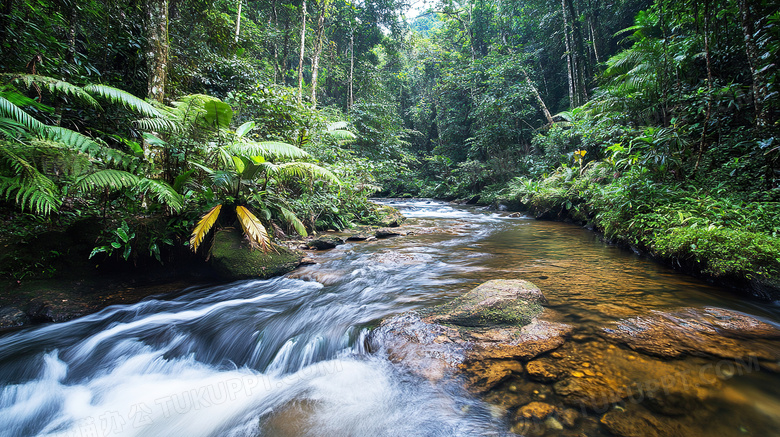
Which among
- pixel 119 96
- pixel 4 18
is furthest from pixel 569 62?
pixel 4 18

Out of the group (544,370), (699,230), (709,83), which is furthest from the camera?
(709,83)

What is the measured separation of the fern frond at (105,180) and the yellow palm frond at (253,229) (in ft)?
3.85

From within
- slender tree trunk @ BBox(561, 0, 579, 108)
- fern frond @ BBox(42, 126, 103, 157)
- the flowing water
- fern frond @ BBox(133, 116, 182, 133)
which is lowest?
the flowing water

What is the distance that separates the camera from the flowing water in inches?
66.2

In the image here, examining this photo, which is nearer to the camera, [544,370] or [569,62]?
[544,370]

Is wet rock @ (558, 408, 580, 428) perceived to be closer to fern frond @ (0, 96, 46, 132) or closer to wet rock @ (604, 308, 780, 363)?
wet rock @ (604, 308, 780, 363)

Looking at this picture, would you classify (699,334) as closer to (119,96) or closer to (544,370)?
(544,370)

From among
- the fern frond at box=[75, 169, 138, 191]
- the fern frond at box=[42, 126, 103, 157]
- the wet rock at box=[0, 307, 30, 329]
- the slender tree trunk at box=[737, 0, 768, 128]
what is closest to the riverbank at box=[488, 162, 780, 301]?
the slender tree trunk at box=[737, 0, 768, 128]

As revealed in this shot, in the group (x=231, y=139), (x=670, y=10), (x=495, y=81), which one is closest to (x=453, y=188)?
(x=495, y=81)

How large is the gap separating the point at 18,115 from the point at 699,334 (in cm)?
573

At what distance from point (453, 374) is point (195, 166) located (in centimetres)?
406

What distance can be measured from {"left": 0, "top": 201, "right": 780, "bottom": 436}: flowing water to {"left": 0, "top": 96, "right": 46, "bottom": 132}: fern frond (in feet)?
6.12

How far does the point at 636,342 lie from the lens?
2.04 meters

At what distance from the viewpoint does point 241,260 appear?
3.96 meters
